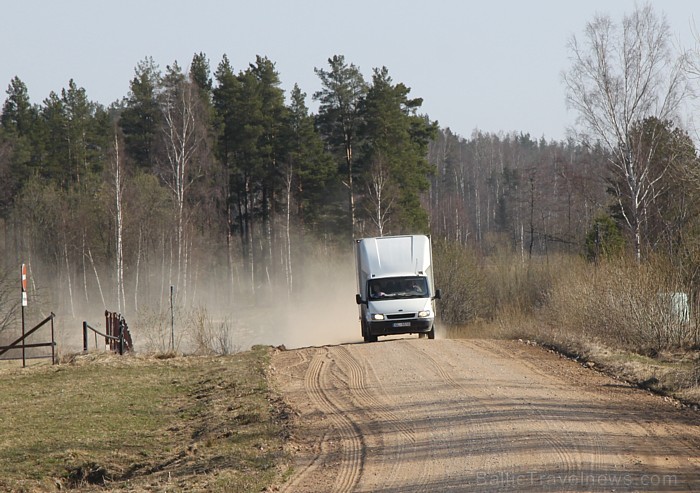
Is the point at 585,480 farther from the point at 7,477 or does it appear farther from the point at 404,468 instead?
the point at 7,477

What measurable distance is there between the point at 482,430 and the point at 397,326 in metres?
14.2

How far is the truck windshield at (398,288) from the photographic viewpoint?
26.0 meters

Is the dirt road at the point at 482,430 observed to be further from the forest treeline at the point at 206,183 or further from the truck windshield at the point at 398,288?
the forest treeline at the point at 206,183

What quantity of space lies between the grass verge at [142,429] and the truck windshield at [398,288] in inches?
197

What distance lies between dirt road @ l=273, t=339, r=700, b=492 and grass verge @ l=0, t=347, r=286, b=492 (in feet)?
2.29

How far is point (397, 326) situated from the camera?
25.5 meters

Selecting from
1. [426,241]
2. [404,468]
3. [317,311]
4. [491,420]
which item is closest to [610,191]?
[426,241]

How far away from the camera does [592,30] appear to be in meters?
37.1

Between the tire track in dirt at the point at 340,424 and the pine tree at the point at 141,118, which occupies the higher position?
the pine tree at the point at 141,118

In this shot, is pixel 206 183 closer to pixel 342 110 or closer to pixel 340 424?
pixel 342 110

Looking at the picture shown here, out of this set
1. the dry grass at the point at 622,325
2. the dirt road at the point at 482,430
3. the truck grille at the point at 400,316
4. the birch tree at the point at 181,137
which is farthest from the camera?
the birch tree at the point at 181,137

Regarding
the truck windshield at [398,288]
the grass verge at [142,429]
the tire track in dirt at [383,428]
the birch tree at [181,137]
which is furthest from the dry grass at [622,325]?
the birch tree at [181,137]

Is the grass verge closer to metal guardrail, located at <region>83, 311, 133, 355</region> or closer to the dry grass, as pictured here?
metal guardrail, located at <region>83, 311, 133, 355</region>

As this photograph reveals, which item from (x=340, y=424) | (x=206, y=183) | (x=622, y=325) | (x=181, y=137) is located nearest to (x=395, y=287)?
(x=622, y=325)
